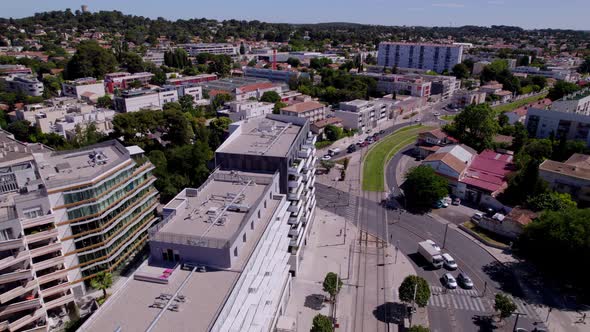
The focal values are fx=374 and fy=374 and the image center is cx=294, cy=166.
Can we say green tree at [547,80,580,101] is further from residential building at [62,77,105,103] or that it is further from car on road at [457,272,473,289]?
residential building at [62,77,105,103]

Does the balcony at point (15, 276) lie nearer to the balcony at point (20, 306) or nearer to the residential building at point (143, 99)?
the balcony at point (20, 306)

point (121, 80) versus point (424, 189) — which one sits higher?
point (121, 80)

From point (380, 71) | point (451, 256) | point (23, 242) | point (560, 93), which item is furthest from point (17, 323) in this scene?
point (380, 71)

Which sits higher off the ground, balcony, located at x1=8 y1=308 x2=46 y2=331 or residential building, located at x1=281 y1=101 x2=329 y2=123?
residential building, located at x1=281 y1=101 x2=329 y2=123

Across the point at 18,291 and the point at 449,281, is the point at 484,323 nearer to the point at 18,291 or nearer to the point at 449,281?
the point at 449,281

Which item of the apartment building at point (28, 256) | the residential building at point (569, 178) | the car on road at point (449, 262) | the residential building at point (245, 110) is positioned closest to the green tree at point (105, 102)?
the residential building at point (245, 110)

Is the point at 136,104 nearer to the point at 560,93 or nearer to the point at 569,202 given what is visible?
the point at 569,202

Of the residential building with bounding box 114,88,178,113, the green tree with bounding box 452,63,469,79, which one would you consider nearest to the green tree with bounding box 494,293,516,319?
the residential building with bounding box 114,88,178,113

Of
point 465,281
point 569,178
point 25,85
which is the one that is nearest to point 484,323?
point 465,281
